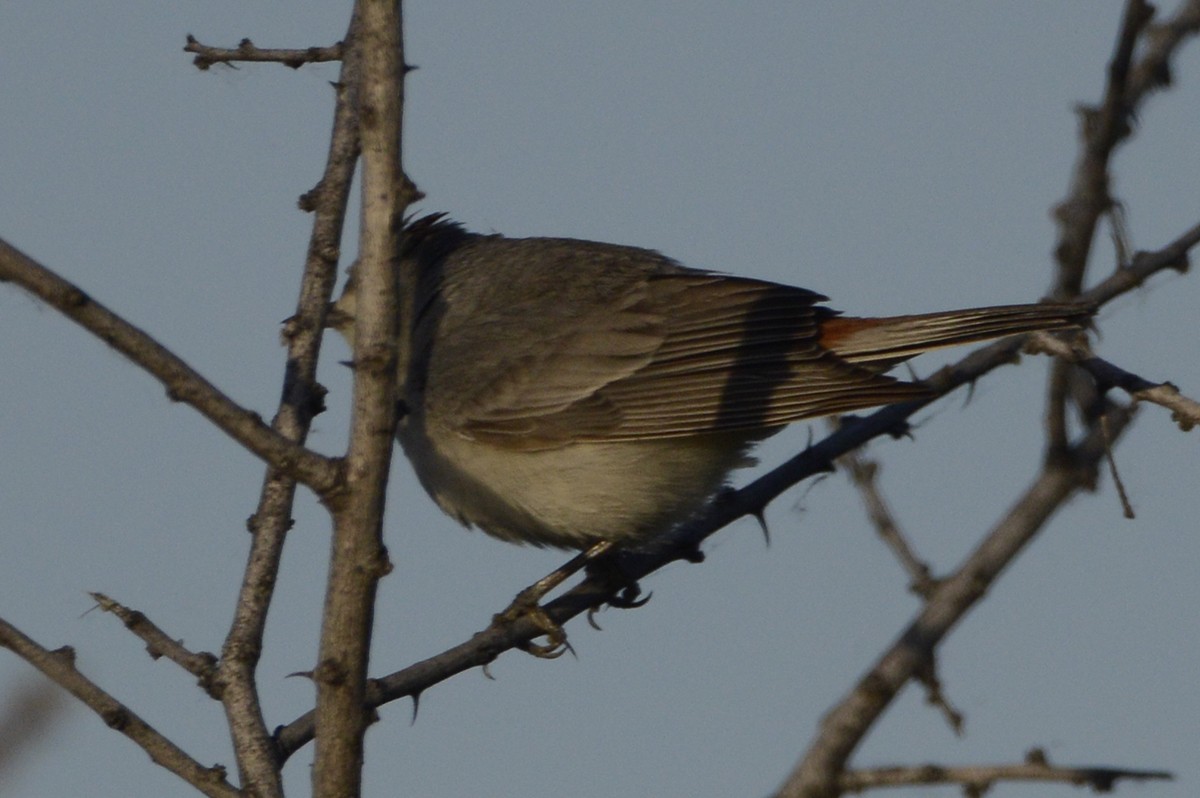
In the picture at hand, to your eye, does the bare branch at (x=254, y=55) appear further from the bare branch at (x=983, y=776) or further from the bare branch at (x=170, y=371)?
the bare branch at (x=983, y=776)

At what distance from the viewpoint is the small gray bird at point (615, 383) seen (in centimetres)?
627

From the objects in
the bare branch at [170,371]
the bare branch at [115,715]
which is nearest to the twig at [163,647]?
the bare branch at [115,715]

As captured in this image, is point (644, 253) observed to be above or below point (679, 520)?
above

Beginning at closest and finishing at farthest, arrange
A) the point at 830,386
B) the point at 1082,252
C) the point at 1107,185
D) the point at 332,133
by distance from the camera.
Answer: the point at 1107,185, the point at 1082,252, the point at 332,133, the point at 830,386

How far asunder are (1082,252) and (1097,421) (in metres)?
0.53

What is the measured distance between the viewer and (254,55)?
5172 mm

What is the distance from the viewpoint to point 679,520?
6.41 m

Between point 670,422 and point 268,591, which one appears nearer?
point 268,591

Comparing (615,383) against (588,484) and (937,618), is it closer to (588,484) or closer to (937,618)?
(588,484)

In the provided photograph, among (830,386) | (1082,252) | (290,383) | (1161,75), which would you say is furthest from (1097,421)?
(290,383)

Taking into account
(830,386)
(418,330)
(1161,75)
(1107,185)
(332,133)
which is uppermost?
(418,330)

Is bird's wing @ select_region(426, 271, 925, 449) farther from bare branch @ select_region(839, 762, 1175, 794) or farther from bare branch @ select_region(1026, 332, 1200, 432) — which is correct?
bare branch @ select_region(839, 762, 1175, 794)

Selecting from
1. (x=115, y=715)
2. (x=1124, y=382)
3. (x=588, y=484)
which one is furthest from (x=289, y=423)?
(x=1124, y=382)

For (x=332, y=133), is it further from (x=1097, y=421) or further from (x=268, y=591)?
(x=1097, y=421)
